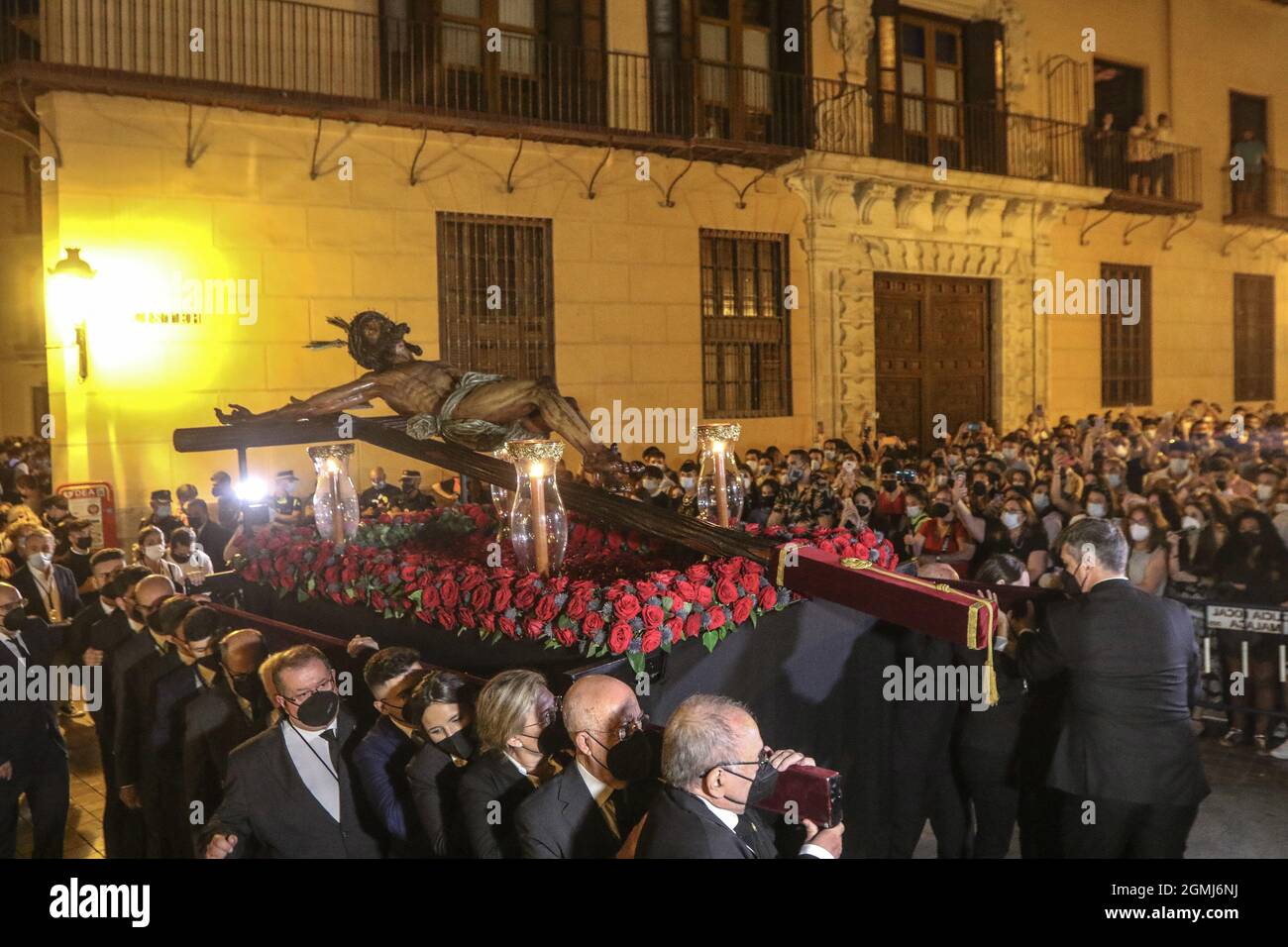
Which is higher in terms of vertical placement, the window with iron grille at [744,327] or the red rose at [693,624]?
the window with iron grille at [744,327]

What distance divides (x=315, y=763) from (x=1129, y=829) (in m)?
3.15

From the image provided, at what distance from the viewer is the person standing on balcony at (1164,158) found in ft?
72.8

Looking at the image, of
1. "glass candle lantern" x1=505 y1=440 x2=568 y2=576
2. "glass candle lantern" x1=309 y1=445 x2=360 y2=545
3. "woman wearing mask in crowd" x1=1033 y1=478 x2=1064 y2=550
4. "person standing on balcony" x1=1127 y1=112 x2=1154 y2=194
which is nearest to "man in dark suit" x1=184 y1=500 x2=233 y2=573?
"glass candle lantern" x1=309 y1=445 x2=360 y2=545

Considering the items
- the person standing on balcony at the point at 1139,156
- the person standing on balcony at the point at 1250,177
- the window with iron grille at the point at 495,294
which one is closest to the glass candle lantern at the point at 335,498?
the window with iron grille at the point at 495,294

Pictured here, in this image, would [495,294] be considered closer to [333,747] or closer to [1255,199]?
[333,747]

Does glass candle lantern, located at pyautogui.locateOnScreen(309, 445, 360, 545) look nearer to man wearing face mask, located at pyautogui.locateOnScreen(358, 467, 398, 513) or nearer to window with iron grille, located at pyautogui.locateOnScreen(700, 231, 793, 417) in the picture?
man wearing face mask, located at pyautogui.locateOnScreen(358, 467, 398, 513)

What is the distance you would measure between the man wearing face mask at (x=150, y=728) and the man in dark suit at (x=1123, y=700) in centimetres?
A: 397

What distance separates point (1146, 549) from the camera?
318 inches

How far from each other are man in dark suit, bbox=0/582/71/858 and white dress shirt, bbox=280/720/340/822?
7.15 ft

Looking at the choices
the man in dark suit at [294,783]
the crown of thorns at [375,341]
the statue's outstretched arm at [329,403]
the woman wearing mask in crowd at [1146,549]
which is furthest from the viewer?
the woman wearing mask in crowd at [1146,549]

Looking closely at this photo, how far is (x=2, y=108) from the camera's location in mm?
12812

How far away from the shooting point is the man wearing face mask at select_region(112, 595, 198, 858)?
5.53 meters

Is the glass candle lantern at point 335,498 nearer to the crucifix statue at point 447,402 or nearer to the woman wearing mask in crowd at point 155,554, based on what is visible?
the crucifix statue at point 447,402

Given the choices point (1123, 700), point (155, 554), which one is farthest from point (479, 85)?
point (1123, 700)
